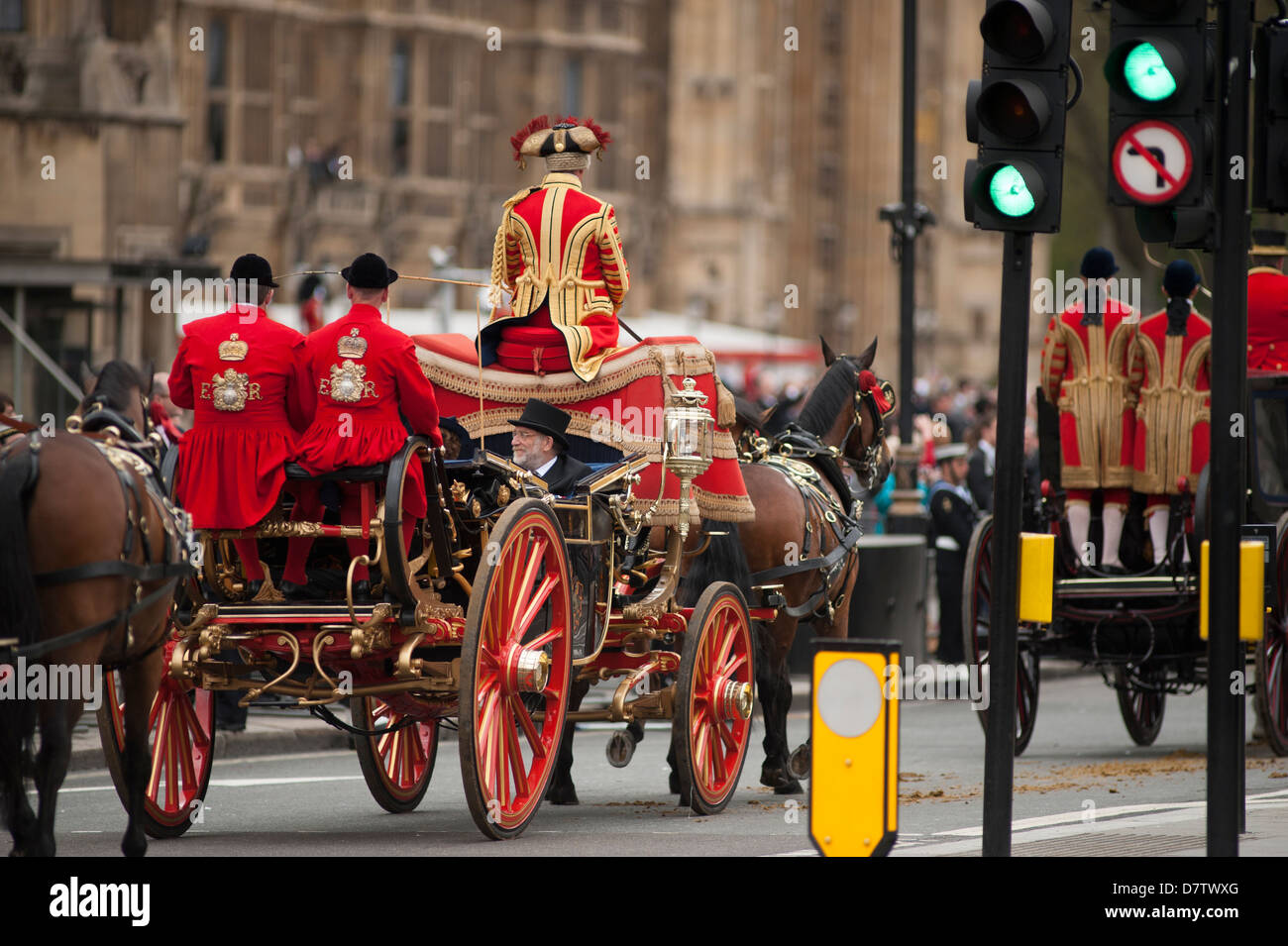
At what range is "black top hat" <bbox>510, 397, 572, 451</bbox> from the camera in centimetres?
1026

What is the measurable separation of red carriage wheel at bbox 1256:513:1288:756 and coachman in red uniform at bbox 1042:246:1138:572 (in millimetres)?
972

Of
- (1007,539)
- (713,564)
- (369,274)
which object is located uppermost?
(369,274)

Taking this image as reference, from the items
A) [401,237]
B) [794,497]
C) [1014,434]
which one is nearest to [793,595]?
[794,497]

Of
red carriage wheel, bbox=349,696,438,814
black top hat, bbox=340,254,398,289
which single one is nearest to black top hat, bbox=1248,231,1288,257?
red carriage wheel, bbox=349,696,438,814

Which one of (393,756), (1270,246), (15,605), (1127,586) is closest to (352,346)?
(15,605)

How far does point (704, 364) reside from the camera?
1096 centimetres

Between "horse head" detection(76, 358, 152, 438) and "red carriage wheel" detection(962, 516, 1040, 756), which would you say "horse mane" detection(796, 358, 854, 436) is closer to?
"red carriage wheel" detection(962, 516, 1040, 756)

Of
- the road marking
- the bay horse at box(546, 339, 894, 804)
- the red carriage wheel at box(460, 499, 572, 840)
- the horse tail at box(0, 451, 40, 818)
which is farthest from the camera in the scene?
the road marking

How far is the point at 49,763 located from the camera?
314 inches

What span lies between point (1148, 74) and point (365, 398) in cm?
346

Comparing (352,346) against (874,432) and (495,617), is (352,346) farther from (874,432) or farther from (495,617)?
(874,432)

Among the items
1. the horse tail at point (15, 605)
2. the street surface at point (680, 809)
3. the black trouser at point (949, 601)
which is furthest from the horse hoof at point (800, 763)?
the black trouser at point (949, 601)

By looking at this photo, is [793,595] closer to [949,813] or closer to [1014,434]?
[949,813]

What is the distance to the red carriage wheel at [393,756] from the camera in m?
10.6
